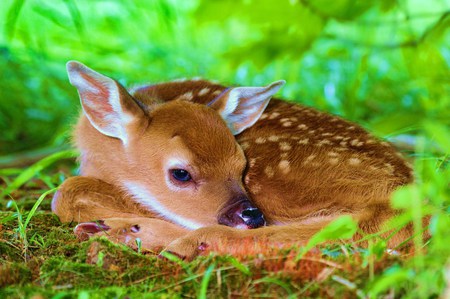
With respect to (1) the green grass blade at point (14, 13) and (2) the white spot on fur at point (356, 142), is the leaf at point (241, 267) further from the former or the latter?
(1) the green grass blade at point (14, 13)

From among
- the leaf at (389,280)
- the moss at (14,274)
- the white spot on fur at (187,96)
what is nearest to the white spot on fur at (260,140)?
the white spot on fur at (187,96)

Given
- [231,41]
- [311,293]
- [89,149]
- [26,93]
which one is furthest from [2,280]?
[231,41]

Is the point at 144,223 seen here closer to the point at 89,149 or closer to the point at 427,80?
the point at 89,149

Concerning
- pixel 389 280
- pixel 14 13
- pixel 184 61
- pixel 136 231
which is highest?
pixel 14 13

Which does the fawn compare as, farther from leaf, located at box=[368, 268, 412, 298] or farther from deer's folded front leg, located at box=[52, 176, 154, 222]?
leaf, located at box=[368, 268, 412, 298]

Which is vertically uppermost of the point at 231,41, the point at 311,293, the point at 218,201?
the point at 311,293

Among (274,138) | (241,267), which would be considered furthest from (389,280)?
(274,138)

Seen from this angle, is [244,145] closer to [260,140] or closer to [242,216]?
[260,140]

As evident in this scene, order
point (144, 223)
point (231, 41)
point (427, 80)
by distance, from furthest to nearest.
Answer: point (231, 41) < point (427, 80) < point (144, 223)
